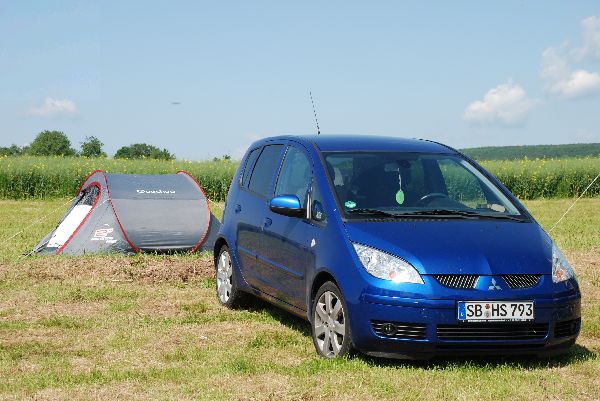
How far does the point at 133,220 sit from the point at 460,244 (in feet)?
28.9

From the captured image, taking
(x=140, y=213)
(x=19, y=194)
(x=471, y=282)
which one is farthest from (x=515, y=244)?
(x=19, y=194)

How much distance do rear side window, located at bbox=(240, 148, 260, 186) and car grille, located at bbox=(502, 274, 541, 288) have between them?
3.63 meters

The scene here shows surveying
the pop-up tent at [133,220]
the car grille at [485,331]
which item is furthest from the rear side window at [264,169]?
the pop-up tent at [133,220]

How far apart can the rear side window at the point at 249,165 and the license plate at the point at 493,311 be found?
3644 mm

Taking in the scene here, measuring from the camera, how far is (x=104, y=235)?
1466cm

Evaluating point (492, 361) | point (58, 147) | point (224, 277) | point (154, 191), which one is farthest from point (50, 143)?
point (492, 361)

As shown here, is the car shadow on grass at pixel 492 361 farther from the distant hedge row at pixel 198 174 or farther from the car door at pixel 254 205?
the distant hedge row at pixel 198 174

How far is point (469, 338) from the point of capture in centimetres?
663

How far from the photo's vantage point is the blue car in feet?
21.7

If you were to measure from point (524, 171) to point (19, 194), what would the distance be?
19.5 m

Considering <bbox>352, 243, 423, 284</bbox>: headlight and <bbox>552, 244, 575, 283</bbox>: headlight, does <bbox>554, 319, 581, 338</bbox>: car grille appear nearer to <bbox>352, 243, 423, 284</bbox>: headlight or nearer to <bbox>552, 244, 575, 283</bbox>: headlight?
<bbox>552, 244, 575, 283</bbox>: headlight

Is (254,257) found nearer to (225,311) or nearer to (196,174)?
(225,311)

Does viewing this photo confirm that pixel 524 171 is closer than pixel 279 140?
No

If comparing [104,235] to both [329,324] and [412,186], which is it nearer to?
[412,186]
